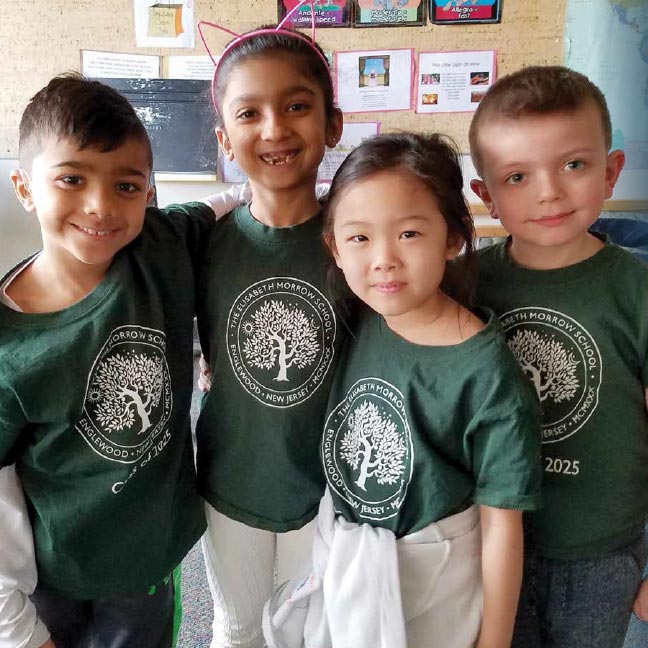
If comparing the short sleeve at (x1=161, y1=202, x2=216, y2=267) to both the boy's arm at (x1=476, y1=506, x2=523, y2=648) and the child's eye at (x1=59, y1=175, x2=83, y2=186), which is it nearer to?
the child's eye at (x1=59, y1=175, x2=83, y2=186)

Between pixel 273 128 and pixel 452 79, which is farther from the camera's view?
pixel 452 79

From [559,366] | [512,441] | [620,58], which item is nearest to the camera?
[512,441]

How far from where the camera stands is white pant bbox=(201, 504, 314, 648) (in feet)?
3.37

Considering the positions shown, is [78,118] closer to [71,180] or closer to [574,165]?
[71,180]

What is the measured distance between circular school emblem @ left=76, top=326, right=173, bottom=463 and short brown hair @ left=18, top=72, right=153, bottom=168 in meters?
0.28

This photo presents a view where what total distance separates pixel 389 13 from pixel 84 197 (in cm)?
208

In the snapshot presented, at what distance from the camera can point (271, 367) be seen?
963mm

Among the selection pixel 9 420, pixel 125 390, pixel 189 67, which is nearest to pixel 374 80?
pixel 189 67

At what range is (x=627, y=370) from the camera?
0.84m

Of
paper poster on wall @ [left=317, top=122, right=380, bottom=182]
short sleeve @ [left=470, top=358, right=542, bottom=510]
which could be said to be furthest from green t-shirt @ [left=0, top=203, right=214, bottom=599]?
paper poster on wall @ [left=317, top=122, right=380, bottom=182]

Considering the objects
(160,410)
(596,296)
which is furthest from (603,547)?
(160,410)

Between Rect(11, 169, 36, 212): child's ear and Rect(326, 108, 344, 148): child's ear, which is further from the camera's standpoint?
Rect(326, 108, 344, 148): child's ear

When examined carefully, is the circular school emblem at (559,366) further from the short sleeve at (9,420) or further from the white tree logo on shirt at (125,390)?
the short sleeve at (9,420)

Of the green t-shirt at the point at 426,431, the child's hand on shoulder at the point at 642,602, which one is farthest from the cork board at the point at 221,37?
the child's hand on shoulder at the point at 642,602
